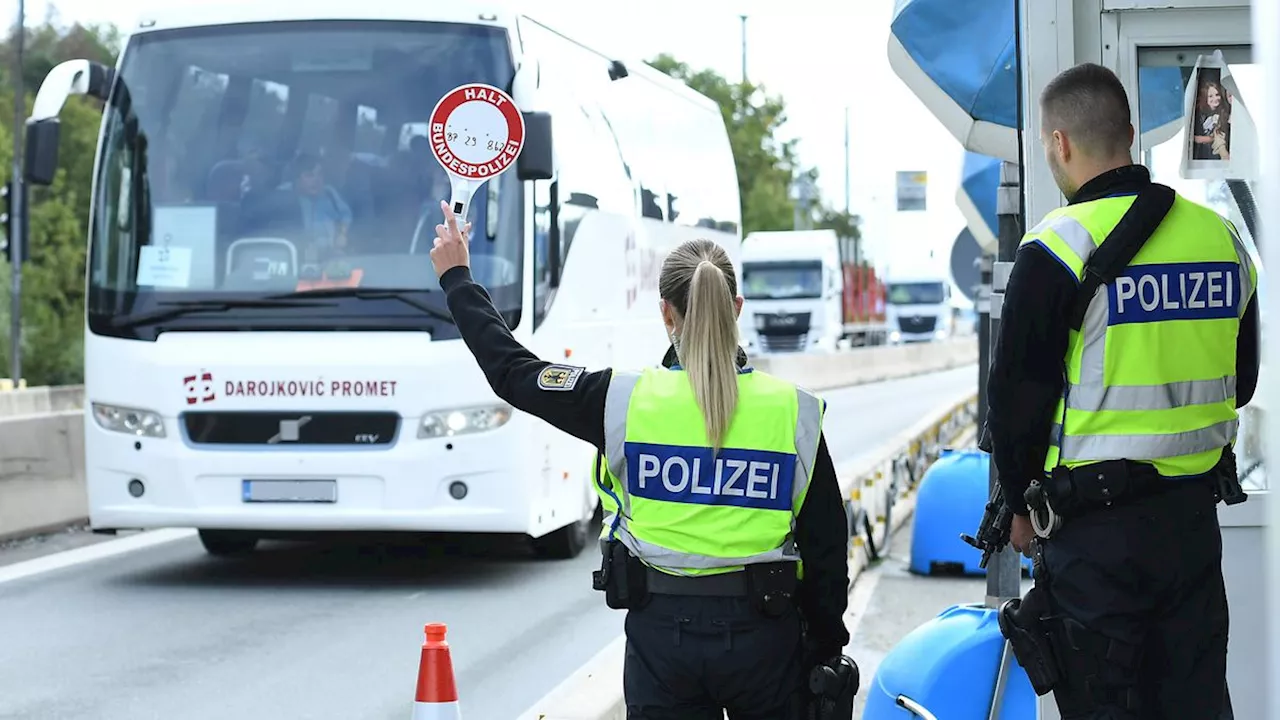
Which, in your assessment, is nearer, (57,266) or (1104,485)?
(1104,485)

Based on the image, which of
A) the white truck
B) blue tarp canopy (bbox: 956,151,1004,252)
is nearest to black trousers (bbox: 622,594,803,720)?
blue tarp canopy (bbox: 956,151,1004,252)

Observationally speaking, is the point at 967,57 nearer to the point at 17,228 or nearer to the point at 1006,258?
the point at 1006,258

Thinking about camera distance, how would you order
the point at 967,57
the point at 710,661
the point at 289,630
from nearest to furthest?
the point at 710,661 < the point at 967,57 < the point at 289,630

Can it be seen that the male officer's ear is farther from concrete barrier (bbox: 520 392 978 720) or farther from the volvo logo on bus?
the volvo logo on bus

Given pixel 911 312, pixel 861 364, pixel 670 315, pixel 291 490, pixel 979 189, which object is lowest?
pixel 861 364

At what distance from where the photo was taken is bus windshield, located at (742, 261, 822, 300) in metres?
51.6

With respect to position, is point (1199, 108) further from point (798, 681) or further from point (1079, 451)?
point (798, 681)

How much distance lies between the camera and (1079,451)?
13.1 feet

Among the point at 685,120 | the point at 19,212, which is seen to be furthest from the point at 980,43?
the point at 19,212

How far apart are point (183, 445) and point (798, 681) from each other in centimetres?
735

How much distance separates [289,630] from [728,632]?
6.18m

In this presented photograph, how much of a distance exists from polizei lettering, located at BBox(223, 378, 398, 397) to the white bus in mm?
11

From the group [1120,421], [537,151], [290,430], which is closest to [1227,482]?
[1120,421]

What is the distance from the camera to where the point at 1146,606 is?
388 centimetres
